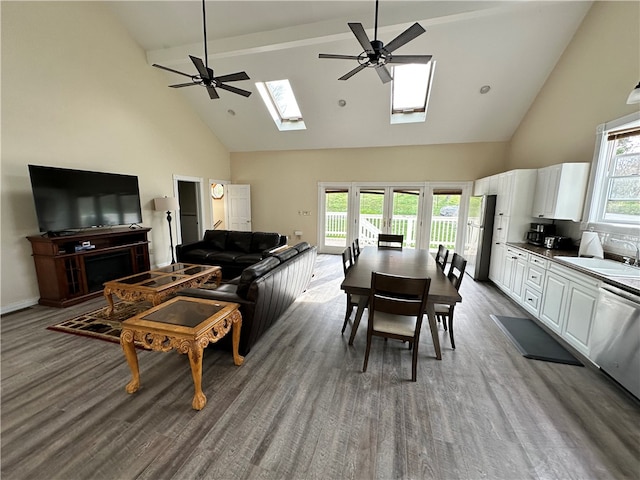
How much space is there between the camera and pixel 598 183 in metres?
3.33

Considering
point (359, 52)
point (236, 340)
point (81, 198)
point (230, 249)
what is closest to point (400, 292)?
point (236, 340)

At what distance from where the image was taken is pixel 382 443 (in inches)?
64.5

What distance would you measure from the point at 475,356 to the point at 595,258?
75.1 inches

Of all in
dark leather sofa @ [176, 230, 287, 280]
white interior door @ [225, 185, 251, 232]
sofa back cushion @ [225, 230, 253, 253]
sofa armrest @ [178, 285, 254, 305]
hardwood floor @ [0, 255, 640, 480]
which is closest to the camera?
hardwood floor @ [0, 255, 640, 480]

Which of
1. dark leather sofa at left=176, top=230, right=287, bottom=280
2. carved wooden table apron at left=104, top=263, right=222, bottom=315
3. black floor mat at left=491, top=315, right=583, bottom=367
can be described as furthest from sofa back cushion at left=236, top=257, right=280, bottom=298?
black floor mat at left=491, top=315, right=583, bottom=367

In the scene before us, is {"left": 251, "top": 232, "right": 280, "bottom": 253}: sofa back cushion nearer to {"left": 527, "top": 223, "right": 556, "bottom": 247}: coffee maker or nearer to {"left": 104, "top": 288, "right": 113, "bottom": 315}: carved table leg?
{"left": 104, "top": 288, "right": 113, "bottom": 315}: carved table leg

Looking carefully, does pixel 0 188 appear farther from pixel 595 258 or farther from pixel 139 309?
pixel 595 258

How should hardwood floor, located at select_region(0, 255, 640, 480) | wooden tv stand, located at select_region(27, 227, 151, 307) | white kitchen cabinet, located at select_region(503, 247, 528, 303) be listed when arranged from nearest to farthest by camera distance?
hardwood floor, located at select_region(0, 255, 640, 480), wooden tv stand, located at select_region(27, 227, 151, 307), white kitchen cabinet, located at select_region(503, 247, 528, 303)

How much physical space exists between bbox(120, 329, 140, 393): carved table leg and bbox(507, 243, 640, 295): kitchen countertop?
12.5 feet

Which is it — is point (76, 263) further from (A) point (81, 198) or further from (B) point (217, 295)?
(B) point (217, 295)

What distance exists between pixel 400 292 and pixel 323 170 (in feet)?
17.7

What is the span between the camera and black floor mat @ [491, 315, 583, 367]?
8.38 ft

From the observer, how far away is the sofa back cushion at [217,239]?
17.2 feet

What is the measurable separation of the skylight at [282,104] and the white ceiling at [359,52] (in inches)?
7.6
